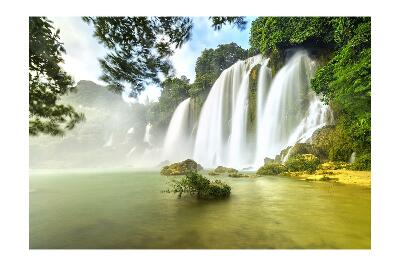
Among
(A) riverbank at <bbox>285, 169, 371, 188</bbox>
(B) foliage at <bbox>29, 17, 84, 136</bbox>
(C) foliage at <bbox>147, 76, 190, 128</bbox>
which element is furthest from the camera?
(C) foliage at <bbox>147, 76, 190, 128</bbox>

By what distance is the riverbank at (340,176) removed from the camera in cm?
503

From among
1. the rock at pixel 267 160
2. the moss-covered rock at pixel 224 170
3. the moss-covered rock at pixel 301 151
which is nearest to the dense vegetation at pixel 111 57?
the moss-covered rock at pixel 224 170

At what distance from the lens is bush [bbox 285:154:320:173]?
6.22 m

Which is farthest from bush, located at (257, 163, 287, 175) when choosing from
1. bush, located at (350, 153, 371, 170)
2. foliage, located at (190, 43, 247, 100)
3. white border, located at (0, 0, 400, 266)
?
foliage, located at (190, 43, 247, 100)

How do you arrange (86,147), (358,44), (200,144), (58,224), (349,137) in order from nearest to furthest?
1. (58,224)
2. (358,44)
3. (349,137)
4. (86,147)
5. (200,144)

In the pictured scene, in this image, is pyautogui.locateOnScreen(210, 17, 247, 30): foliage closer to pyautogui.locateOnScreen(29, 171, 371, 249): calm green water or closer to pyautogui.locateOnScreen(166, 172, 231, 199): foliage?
pyautogui.locateOnScreen(166, 172, 231, 199): foliage

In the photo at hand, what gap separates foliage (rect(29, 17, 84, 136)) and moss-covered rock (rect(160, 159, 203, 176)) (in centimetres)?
190

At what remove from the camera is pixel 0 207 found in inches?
181

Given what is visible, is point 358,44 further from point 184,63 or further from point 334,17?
point 184,63

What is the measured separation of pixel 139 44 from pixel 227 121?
301 centimetres

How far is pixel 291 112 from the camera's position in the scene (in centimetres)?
698

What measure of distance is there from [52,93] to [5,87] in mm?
665

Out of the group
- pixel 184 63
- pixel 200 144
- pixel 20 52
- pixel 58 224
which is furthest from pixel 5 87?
pixel 200 144
